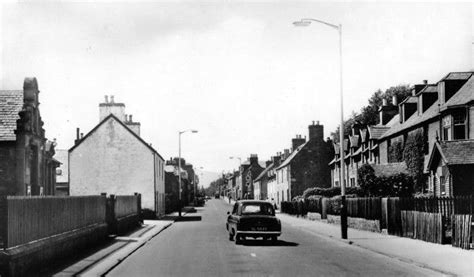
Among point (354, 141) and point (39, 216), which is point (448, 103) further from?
point (39, 216)

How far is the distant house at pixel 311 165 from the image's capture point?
240ft

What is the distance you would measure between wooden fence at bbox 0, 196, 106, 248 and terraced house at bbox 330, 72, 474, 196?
2030cm

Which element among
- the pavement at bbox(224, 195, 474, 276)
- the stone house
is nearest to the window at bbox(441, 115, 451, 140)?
the pavement at bbox(224, 195, 474, 276)

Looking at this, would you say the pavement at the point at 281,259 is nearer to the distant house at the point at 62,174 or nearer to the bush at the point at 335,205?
the bush at the point at 335,205

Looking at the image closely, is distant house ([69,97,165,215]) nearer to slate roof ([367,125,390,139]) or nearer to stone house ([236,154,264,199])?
slate roof ([367,125,390,139])

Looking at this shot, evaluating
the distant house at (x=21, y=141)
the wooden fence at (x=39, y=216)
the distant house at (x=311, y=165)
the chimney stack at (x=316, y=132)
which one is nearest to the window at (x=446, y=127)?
the wooden fence at (x=39, y=216)

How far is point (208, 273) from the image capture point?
14258 millimetres

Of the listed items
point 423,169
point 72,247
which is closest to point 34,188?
point 72,247

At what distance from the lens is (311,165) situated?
74.1 m

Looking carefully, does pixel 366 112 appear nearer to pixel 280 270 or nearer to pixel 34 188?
pixel 34 188

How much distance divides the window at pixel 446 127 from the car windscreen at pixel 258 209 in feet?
57.3

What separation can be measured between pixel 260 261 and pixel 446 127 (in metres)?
23.9

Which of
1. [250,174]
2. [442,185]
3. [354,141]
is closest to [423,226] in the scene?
[442,185]

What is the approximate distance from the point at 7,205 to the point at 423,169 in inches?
1350
